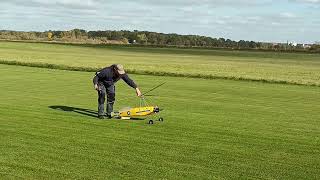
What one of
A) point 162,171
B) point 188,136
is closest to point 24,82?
point 188,136

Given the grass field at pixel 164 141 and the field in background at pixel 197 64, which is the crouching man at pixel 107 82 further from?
the field in background at pixel 197 64

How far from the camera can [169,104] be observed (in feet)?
69.3

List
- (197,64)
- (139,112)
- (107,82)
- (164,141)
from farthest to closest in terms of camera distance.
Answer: (197,64) → (107,82) → (139,112) → (164,141)

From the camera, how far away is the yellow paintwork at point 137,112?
52.5ft

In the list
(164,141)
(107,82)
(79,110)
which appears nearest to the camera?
(164,141)

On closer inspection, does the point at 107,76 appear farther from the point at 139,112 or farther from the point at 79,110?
the point at 79,110

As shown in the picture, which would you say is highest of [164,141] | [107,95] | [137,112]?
[107,95]

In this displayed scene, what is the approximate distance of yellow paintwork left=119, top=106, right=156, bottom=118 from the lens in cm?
1599

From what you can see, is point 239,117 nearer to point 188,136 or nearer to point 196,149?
point 188,136

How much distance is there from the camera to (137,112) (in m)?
16.1

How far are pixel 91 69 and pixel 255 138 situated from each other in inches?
1276

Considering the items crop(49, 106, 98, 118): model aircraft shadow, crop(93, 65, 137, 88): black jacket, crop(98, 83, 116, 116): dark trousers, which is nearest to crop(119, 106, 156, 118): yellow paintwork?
crop(98, 83, 116, 116): dark trousers

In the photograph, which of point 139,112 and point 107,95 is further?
point 107,95

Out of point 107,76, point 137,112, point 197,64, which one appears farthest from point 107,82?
point 197,64
